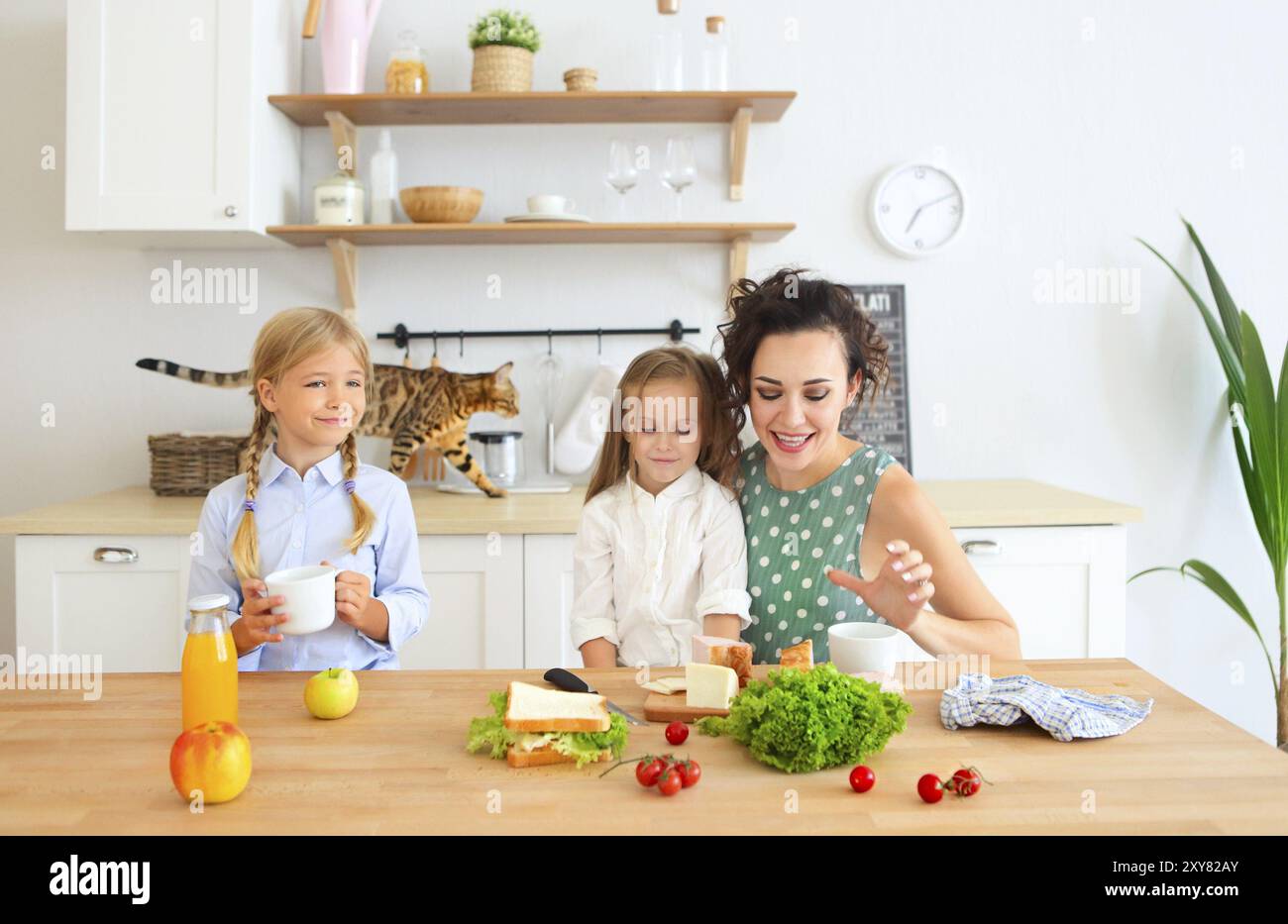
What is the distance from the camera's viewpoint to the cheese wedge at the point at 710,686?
4.36 ft

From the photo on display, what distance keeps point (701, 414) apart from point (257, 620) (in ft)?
2.48

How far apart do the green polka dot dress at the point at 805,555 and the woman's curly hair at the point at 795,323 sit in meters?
0.16

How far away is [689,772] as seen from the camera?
1124 mm

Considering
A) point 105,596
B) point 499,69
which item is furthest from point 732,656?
point 499,69

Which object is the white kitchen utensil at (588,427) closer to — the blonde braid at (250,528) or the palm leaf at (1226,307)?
the blonde braid at (250,528)

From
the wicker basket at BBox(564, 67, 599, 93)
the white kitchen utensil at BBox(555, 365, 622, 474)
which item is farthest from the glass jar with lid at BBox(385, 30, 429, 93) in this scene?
the white kitchen utensil at BBox(555, 365, 622, 474)

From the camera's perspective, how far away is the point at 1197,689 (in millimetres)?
3352

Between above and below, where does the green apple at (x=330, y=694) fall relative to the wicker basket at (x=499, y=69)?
below

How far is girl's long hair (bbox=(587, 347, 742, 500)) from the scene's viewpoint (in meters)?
1.79

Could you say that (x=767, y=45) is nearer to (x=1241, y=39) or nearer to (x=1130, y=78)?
(x=1130, y=78)

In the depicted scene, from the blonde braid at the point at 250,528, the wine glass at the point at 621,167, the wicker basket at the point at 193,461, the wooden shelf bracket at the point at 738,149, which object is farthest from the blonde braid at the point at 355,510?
the wooden shelf bracket at the point at 738,149

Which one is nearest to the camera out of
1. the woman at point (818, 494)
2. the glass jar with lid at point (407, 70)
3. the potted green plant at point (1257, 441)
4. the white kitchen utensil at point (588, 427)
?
the woman at point (818, 494)

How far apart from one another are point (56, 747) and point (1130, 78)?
10.7ft
